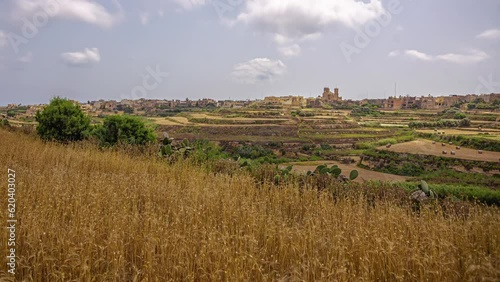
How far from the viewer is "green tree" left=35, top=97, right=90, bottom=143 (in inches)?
453

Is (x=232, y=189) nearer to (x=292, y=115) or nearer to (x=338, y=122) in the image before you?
(x=338, y=122)

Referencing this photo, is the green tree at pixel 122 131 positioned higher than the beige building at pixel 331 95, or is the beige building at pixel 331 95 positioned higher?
the beige building at pixel 331 95

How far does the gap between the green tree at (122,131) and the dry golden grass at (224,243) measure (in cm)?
622

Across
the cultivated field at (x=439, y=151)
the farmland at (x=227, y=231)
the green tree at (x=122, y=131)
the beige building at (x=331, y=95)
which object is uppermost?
the beige building at (x=331, y=95)

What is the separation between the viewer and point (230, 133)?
4856 centimetres

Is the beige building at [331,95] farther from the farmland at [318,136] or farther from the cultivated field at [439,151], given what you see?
the cultivated field at [439,151]

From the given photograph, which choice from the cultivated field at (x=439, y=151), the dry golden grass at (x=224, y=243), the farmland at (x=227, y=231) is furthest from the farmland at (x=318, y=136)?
the dry golden grass at (x=224, y=243)

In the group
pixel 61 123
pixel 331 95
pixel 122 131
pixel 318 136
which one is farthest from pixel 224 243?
pixel 331 95

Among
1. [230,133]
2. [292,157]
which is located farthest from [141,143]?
[230,133]

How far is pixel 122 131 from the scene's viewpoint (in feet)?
35.7

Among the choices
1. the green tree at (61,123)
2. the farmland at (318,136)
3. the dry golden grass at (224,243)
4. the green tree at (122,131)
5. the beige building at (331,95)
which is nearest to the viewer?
the dry golden grass at (224,243)

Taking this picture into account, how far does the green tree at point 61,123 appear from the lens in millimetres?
11516

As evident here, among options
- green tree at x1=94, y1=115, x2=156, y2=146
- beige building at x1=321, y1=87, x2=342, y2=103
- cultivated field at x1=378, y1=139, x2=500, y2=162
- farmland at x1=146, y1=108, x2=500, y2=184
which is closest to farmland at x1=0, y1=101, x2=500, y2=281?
green tree at x1=94, y1=115, x2=156, y2=146

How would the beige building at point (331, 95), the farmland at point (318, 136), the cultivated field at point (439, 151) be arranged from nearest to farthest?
the cultivated field at point (439, 151), the farmland at point (318, 136), the beige building at point (331, 95)
